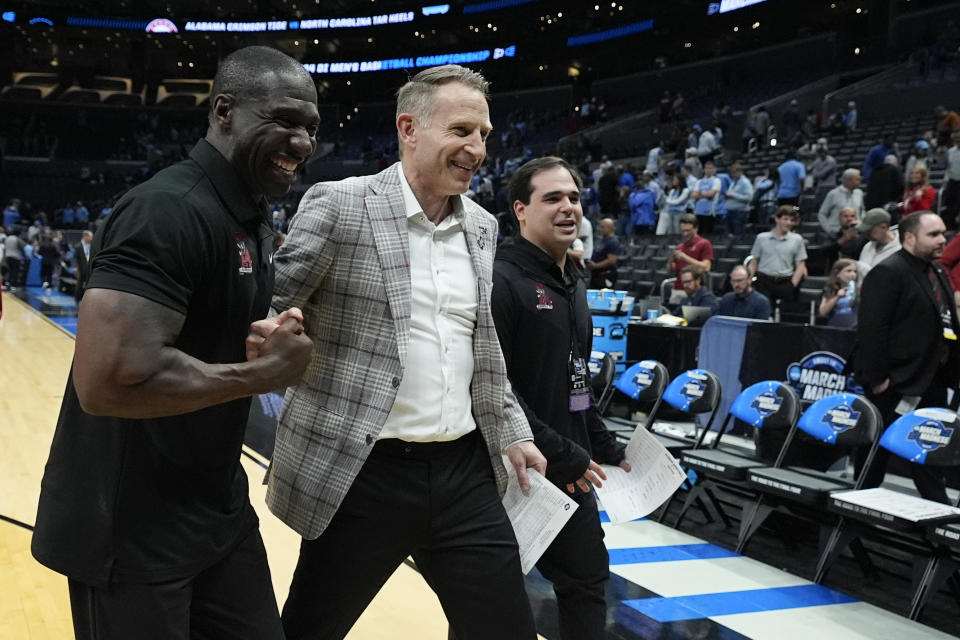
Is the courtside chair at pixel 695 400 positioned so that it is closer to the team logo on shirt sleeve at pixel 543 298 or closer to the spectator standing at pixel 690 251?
the team logo on shirt sleeve at pixel 543 298

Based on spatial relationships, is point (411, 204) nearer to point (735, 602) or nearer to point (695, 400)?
point (735, 602)

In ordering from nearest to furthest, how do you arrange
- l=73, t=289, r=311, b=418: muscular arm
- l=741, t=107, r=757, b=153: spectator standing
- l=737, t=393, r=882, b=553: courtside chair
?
l=73, t=289, r=311, b=418: muscular arm, l=737, t=393, r=882, b=553: courtside chair, l=741, t=107, r=757, b=153: spectator standing

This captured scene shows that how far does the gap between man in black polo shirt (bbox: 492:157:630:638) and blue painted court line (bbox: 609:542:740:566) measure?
72.7 inches

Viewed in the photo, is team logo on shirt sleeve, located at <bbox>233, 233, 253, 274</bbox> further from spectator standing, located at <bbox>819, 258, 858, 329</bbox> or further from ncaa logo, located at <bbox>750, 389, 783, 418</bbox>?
spectator standing, located at <bbox>819, 258, 858, 329</bbox>

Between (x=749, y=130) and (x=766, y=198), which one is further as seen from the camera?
(x=749, y=130)

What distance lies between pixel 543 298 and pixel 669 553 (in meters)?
2.50

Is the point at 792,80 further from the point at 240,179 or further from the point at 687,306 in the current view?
the point at 240,179

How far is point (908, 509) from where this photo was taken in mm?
3986

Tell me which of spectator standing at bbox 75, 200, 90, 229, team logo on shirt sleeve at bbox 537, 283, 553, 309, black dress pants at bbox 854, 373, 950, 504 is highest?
team logo on shirt sleeve at bbox 537, 283, 553, 309

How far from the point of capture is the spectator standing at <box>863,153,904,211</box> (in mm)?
10156

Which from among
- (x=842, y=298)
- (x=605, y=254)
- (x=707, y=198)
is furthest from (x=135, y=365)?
(x=707, y=198)

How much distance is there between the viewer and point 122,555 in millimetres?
1524

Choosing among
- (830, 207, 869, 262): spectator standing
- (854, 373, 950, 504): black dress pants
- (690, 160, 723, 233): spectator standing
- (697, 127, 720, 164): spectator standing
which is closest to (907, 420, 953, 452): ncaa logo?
(854, 373, 950, 504): black dress pants

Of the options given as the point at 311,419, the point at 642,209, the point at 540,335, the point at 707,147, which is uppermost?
the point at 707,147
